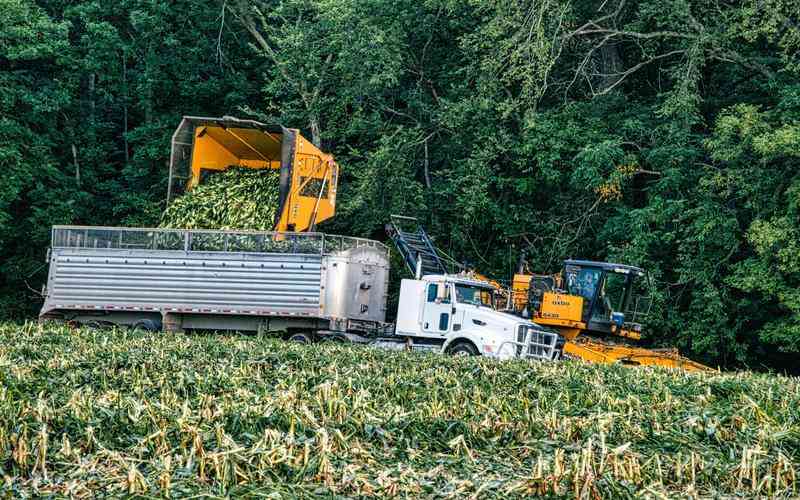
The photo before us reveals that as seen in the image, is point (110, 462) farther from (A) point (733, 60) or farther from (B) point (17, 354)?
(A) point (733, 60)

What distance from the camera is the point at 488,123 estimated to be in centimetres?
2722

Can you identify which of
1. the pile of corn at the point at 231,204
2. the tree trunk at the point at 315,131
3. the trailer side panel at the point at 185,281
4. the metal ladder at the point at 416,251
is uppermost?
the tree trunk at the point at 315,131

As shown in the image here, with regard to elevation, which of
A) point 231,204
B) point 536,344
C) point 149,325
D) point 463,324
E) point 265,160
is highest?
point 265,160

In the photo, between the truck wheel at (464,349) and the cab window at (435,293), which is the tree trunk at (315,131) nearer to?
the cab window at (435,293)

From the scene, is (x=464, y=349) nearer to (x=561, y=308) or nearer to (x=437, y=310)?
(x=437, y=310)

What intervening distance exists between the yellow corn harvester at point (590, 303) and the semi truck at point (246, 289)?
1008 millimetres

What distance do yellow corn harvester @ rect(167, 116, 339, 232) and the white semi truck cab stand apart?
297cm

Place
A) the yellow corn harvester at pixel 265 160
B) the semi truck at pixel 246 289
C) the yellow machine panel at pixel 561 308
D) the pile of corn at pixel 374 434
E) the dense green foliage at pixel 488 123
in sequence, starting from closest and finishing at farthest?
1. the pile of corn at pixel 374 434
2. the semi truck at pixel 246 289
3. the yellow machine panel at pixel 561 308
4. the yellow corn harvester at pixel 265 160
5. the dense green foliage at pixel 488 123

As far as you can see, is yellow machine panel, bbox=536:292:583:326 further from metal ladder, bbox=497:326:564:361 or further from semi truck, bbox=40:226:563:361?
metal ladder, bbox=497:326:564:361

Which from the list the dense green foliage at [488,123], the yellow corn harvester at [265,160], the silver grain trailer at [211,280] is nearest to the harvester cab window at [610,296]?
the dense green foliage at [488,123]

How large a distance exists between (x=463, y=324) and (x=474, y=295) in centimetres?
87

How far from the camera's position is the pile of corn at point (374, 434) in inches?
214

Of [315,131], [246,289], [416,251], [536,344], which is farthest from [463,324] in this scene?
[315,131]

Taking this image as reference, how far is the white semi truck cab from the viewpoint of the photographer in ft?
58.7
